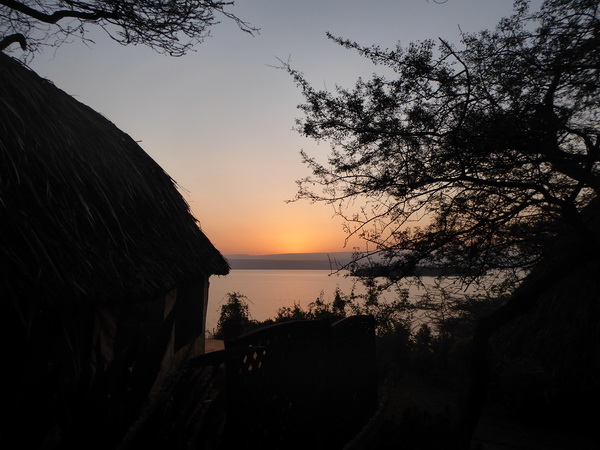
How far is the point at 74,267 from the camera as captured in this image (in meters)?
3.11

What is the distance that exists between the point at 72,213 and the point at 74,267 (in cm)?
62

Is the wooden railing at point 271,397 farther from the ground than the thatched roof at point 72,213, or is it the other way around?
the thatched roof at point 72,213

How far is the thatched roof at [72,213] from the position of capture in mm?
2824

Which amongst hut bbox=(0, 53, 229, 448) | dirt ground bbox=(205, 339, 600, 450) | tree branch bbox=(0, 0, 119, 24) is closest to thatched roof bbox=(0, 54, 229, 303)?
hut bbox=(0, 53, 229, 448)

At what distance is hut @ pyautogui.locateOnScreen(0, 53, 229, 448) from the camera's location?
3.52 feet

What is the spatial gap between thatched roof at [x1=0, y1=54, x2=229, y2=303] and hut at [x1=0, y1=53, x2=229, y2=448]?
1 cm

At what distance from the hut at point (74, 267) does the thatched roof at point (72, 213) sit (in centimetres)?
1

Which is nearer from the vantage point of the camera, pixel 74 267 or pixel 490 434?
pixel 74 267

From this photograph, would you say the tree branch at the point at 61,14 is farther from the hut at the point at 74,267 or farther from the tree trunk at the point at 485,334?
the tree trunk at the point at 485,334

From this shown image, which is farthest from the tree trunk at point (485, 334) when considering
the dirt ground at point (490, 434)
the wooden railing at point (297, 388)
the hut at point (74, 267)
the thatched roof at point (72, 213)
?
the thatched roof at point (72, 213)

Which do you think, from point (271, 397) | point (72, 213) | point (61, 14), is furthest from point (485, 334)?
point (61, 14)

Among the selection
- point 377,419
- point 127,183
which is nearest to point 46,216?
point 127,183

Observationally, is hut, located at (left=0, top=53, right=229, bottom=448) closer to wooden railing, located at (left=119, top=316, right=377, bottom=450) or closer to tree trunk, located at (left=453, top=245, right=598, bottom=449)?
wooden railing, located at (left=119, top=316, right=377, bottom=450)

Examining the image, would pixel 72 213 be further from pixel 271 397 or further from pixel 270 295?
pixel 270 295
